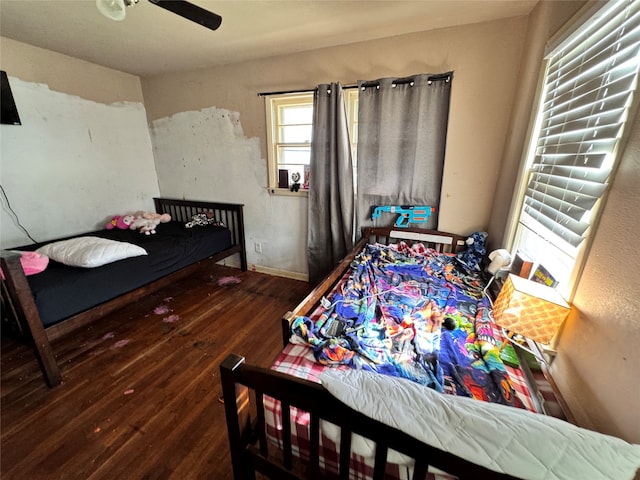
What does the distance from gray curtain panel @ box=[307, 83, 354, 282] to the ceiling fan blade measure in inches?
45.3

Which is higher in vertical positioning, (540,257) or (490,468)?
(540,257)

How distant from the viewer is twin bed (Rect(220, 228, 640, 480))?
22.5 inches

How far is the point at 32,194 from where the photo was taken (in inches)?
98.6

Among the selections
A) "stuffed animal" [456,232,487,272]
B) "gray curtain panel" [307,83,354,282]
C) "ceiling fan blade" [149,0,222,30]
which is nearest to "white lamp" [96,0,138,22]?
"ceiling fan blade" [149,0,222,30]

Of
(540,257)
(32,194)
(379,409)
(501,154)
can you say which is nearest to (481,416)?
(379,409)

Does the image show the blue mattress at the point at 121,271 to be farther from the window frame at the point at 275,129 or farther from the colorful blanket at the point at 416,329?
the colorful blanket at the point at 416,329

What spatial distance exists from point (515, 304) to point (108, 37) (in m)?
3.45

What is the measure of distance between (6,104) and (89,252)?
1622 mm

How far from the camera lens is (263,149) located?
286 cm

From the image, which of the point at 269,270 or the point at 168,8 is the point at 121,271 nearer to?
the point at 269,270

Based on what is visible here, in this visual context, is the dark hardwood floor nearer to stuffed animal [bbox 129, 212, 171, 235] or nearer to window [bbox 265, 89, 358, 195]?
stuffed animal [bbox 129, 212, 171, 235]

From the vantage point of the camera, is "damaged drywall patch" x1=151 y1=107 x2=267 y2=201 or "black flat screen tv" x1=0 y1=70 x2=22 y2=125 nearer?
"black flat screen tv" x1=0 y1=70 x2=22 y2=125

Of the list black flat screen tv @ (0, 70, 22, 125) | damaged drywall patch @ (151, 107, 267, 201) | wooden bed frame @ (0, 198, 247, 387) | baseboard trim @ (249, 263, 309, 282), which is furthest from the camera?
baseboard trim @ (249, 263, 309, 282)

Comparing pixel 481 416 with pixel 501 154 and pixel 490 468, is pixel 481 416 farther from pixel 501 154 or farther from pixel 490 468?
pixel 501 154
